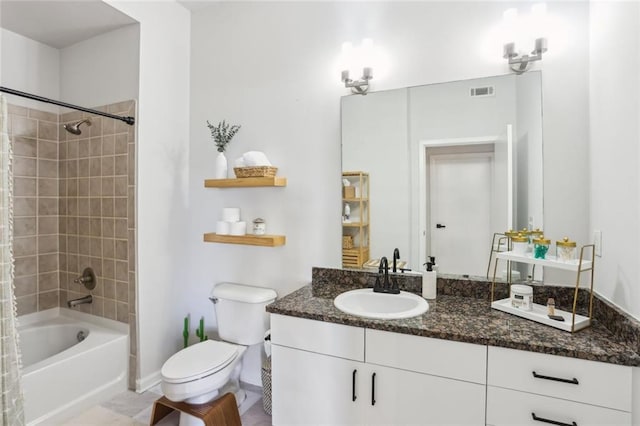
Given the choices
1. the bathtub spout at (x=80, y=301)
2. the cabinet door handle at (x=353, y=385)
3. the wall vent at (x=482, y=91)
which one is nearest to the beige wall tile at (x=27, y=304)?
the bathtub spout at (x=80, y=301)

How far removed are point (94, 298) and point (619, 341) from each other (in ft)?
9.88

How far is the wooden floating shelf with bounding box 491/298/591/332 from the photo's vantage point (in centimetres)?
128

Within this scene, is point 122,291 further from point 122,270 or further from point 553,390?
point 553,390

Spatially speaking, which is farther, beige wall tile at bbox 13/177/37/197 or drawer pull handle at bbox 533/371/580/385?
beige wall tile at bbox 13/177/37/197

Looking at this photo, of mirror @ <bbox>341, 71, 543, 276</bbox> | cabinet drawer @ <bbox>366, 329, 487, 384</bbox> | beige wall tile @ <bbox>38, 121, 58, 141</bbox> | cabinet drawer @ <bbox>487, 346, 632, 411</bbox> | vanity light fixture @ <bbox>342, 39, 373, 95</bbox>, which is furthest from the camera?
beige wall tile @ <bbox>38, 121, 58, 141</bbox>

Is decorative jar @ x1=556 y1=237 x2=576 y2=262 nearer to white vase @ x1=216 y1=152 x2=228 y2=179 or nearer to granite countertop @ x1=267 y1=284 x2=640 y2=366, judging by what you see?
granite countertop @ x1=267 y1=284 x2=640 y2=366

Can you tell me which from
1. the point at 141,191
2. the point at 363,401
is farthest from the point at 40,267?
the point at 363,401

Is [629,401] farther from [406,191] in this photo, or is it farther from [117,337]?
[117,337]

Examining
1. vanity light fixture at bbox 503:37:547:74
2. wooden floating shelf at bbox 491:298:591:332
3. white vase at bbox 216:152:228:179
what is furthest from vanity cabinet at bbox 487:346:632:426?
white vase at bbox 216:152:228:179

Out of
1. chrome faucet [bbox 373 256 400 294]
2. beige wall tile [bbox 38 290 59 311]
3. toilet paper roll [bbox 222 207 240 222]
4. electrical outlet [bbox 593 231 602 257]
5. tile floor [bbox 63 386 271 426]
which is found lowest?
tile floor [bbox 63 386 271 426]

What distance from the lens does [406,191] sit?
6.06 feet

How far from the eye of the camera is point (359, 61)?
192cm

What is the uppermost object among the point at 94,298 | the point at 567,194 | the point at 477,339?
the point at 567,194

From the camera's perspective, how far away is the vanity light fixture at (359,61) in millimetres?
1880
